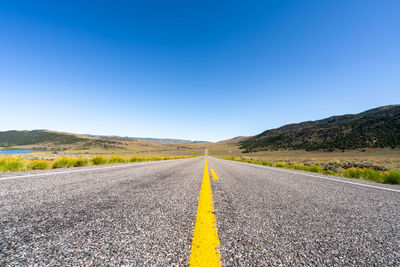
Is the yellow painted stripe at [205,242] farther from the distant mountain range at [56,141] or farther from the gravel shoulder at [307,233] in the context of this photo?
the distant mountain range at [56,141]

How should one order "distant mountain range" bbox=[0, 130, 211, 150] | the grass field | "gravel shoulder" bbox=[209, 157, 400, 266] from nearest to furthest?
"gravel shoulder" bbox=[209, 157, 400, 266]
the grass field
"distant mountain range" bbox=[0, 130, 211, 150]

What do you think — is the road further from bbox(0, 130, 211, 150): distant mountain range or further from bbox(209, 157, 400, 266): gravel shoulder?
bbox(0, 130, 211, 150): distant mountain range

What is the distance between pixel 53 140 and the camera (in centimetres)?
11006

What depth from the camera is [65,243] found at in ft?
3.56

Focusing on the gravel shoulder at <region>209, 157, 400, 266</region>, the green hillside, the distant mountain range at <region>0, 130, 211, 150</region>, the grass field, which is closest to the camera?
the gravel shoulder at <region>209, 157, 400, 266</region>

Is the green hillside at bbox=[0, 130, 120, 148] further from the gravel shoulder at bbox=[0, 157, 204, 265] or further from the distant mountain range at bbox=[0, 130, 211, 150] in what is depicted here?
the gravel shoulder at bbox=[0, 157, 204, 265]

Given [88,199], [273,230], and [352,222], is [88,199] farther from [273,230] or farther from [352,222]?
[352,222]

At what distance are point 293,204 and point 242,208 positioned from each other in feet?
2.90

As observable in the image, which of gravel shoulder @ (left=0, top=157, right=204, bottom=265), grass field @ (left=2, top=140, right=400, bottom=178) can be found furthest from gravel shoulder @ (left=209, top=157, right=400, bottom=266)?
grass field @ (left=2, top=140, right=400, bottom=178)

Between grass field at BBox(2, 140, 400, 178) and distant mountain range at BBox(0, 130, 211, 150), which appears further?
distant mountain range at BBox(0, 130, 211, 150)

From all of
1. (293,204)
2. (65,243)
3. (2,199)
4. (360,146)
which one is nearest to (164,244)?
(65,243)

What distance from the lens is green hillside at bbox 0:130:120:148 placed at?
97569 millimetres

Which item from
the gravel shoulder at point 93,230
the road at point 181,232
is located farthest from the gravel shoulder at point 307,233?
the gravel shoulder at point 93,230

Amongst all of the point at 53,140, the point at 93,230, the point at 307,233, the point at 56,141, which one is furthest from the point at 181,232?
the point at 53,140
